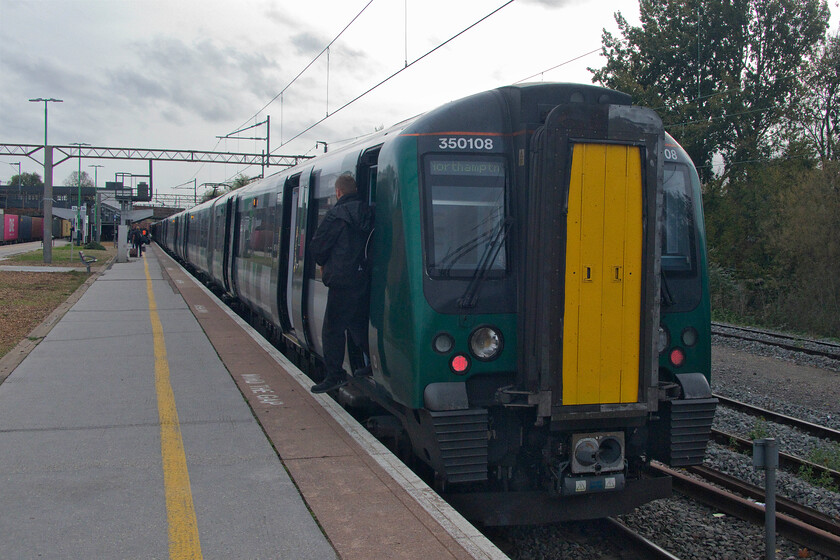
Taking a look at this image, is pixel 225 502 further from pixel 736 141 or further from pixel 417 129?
pixel 736 141

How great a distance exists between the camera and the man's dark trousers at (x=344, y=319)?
20.3 ft

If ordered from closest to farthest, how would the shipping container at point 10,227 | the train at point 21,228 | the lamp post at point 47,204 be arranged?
1. the lamp post at point 47,204
2. the shipping container at point 10,227
3. the train at point 21,228

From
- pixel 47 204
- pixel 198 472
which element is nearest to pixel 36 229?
pixel 47 204

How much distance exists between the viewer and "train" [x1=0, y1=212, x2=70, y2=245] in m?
65.7

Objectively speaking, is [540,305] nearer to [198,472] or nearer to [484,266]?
[484,266]

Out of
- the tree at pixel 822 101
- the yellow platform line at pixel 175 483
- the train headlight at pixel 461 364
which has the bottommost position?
the yellow platform line at pixel 175 483

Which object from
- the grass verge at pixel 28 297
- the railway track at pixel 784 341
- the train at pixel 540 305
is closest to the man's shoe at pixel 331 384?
the train at pixel 540 305

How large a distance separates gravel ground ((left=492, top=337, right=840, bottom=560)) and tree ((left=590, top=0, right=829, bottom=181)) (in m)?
23.8

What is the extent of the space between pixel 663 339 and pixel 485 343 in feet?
4.54

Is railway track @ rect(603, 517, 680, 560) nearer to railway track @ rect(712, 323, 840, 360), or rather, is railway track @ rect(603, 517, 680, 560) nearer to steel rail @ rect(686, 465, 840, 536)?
steel rail @ rect(686, 465, 840, 536)

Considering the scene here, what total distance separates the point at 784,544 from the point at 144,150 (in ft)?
159

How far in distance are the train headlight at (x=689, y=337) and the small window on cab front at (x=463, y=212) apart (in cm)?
150

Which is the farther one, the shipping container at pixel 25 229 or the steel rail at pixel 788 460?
the shipping container at pixel 25 229

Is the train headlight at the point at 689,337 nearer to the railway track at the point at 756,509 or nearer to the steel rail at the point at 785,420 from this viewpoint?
A: the railway track at the point at 756,509
